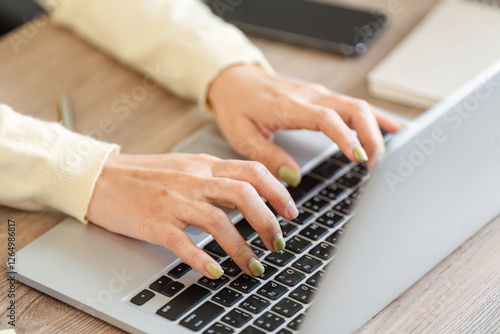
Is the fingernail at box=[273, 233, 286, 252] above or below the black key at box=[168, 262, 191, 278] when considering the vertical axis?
above

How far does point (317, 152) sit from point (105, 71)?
348mm

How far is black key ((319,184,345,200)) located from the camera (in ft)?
2.59

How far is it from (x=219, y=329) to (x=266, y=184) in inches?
6.9

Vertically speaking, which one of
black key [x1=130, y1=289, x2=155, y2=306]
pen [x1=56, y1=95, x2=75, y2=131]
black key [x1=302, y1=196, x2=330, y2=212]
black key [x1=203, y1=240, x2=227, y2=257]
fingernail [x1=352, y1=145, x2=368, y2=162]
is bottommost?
pen [x1=56, y1=95, x2=75, y2=131]

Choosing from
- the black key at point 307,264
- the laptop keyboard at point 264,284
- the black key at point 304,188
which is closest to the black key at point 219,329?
the laptop keyboard at point 264,284

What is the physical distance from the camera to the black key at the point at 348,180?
0.81 metres

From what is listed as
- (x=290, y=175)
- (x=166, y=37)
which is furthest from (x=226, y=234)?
(x=166, y=37)

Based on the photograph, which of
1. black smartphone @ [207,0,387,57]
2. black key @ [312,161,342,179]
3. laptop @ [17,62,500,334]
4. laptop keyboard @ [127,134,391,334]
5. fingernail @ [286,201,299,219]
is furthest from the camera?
black smartphone @ [207,0,387,57]

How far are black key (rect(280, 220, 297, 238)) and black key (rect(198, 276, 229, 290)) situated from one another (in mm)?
88

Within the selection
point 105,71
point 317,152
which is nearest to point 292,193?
point 317,152

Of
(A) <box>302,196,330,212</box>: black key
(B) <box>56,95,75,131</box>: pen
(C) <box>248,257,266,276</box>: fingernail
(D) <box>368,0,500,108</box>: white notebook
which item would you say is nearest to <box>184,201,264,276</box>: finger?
(C) <box>248,257,266,276</box>: fingernail

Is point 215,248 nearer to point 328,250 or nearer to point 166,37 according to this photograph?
point 328,250

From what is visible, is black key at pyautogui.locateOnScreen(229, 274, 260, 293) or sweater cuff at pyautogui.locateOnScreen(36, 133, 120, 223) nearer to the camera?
black key at pyautogui.locateOnScreen(229, 274, 260, 293)

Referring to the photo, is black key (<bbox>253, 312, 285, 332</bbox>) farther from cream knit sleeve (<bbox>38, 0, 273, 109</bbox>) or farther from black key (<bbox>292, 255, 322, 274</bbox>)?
cream knit sleeve (<bbox>38, 0, 273, 109</bbox>)
